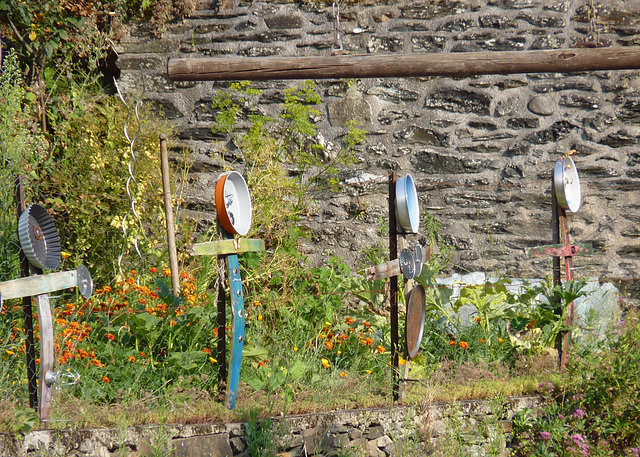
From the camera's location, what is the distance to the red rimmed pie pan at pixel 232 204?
118 inches

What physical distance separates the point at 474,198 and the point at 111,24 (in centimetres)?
366

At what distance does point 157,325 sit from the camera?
3.34 m

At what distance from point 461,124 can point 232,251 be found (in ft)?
A: 10.3

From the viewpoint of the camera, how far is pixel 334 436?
10.1 feet

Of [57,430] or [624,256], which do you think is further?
[624,256]

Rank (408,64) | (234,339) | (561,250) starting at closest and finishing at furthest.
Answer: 1. (234,339)
2. (408,64)
3. (561,250)

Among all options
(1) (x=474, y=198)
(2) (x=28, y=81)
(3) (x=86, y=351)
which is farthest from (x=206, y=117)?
(3) (x=86, y=351)

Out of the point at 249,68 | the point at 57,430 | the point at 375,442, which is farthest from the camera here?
the point at 249,68

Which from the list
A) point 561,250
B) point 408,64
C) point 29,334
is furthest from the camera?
point 561,250

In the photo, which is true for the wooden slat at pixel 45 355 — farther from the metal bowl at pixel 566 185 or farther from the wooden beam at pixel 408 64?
the metal bowl at pixel 566 185

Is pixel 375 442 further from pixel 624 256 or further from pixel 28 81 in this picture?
pixel 28 81

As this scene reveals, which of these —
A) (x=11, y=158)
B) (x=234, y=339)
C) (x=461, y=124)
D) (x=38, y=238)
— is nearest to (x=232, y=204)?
→ (x=234, y=339)

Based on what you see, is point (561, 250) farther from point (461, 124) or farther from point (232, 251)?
A: point (232, 251)

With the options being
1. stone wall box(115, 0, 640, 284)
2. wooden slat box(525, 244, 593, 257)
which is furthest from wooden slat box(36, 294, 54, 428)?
wooden slat box(525, 244, 593, 257)
